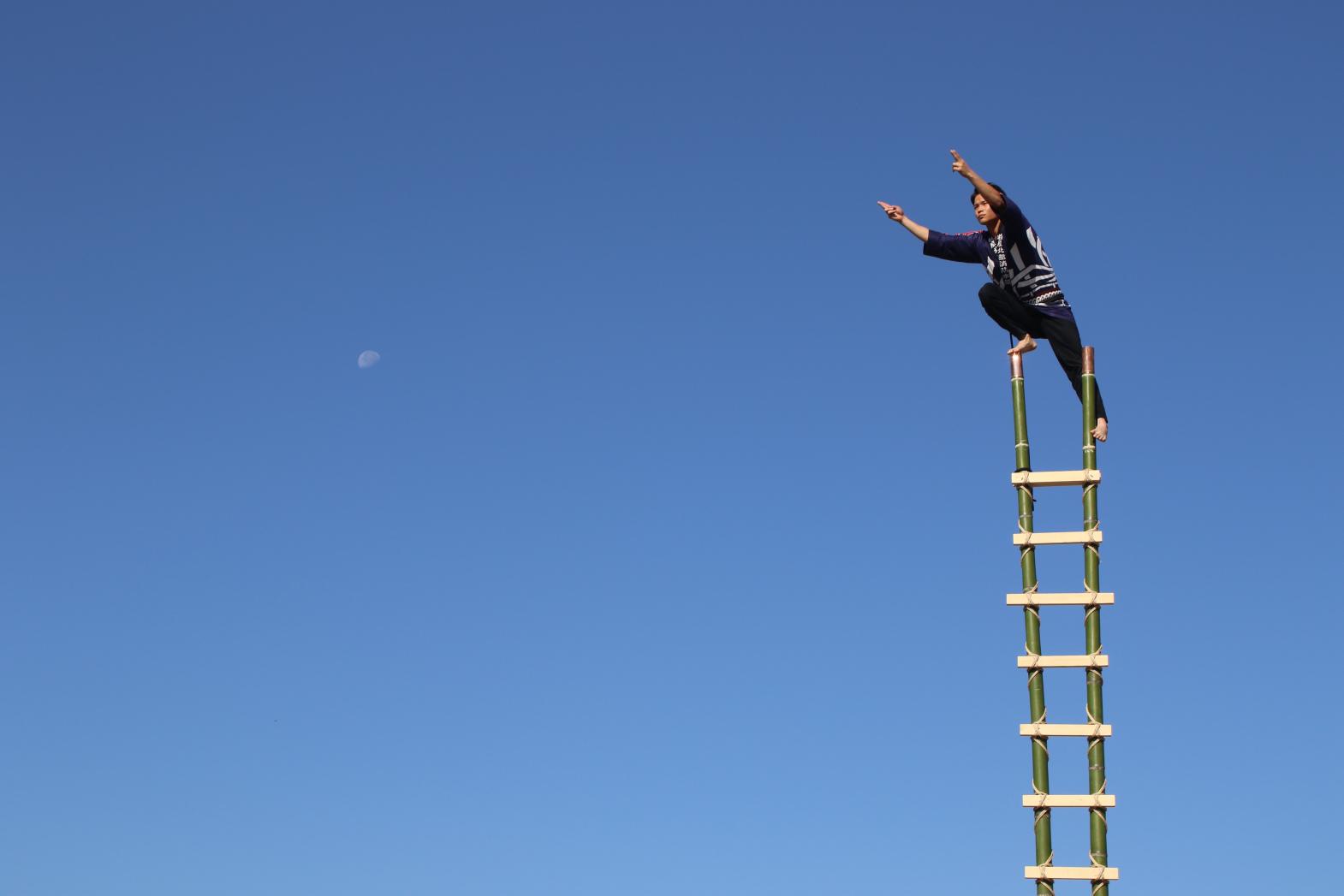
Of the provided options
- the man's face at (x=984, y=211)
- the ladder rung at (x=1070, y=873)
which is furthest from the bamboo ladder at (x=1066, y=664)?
the man's face at (x=984, y=211)

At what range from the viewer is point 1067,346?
49.5ft

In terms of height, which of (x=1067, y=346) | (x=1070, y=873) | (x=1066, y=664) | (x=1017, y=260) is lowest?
(x=1070, y=873)

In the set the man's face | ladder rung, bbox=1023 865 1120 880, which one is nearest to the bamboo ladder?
ladder rung, bbox=1023 865 1120 880

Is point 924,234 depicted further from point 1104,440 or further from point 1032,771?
point 1032,771

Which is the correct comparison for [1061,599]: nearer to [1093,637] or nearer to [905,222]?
[1093,637]

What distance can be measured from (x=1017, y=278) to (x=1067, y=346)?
0.91 metres

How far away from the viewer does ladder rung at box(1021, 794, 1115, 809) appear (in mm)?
13406

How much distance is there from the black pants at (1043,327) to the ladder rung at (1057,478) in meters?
0.84

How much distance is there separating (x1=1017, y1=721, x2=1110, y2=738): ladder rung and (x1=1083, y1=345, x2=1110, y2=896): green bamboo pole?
86 millimetres

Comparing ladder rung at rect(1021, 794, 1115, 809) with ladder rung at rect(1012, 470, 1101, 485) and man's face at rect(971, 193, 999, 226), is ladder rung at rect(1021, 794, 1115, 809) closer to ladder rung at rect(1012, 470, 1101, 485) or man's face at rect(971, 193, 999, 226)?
ladder rung at rect(1012, 470, 1101, 485)

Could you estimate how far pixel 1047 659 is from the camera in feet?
45.5

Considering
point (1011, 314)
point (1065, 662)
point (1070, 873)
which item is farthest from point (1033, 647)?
point (1011, 314)

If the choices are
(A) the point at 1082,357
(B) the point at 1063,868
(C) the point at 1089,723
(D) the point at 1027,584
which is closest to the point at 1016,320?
(A) the point at 1082,357

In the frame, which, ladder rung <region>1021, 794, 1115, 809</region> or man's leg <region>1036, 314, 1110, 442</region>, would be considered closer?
ladder rung <region>1021, 794, 1115, 809</region>
